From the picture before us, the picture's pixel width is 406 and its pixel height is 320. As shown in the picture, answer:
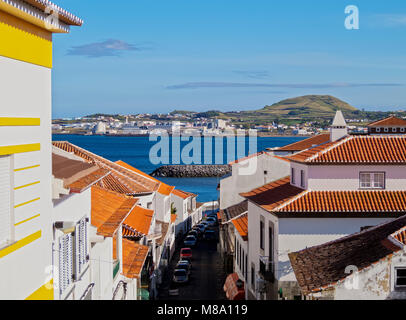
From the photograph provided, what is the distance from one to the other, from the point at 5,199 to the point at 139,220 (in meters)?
22.5

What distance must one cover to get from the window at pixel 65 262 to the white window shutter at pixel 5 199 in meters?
2.74

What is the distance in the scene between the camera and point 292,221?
24.4 m

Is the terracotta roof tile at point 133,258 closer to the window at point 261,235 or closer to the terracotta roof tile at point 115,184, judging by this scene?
the window at point 261,235

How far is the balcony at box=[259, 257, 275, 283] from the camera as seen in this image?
24922 millimetres

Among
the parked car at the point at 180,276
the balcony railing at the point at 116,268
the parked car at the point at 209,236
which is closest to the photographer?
the balcony railing at the point at 116,268

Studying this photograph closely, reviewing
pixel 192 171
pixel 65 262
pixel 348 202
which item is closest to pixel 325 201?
pixel 348 202

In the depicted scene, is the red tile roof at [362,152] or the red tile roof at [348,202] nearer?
the red tile roof at [348,202]

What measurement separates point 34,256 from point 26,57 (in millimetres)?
3083

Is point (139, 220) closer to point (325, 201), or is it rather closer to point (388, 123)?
point (325, 201)

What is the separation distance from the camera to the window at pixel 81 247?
41.7 feet

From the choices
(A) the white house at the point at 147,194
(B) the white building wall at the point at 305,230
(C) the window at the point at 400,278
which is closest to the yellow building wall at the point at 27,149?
(C) the window at the point at 400,278

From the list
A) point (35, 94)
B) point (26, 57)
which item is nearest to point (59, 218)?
point (35, 94)

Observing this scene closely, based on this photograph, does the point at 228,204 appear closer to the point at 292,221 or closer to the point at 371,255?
the point at 292,221

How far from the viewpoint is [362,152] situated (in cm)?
2664
